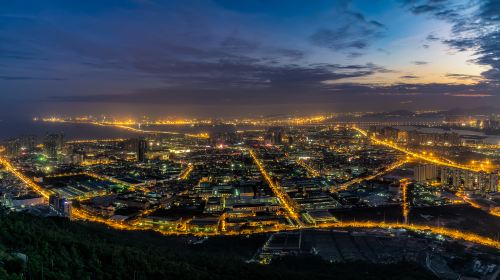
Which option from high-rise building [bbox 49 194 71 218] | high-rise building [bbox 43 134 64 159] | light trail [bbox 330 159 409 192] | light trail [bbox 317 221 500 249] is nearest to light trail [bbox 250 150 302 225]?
light trail [bbox 317 221 500 249]

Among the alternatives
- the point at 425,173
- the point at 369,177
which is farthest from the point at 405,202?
the point at 369,177

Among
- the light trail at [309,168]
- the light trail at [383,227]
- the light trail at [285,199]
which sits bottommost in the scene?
the light trail at [383,227]

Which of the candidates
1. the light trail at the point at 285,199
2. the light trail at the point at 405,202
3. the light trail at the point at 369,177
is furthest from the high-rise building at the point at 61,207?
the light trail at the point at 405,202

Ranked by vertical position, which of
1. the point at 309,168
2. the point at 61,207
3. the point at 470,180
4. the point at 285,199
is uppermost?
the point at 470,180

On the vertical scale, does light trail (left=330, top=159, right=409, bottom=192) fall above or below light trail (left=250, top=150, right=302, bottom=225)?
above

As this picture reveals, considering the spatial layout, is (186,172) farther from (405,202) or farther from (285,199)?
(405,202)

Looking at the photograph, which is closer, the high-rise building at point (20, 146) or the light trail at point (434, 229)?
the light trail at point (434, 229)

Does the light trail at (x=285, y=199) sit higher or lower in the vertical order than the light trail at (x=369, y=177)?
lower

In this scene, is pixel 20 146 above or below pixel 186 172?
above

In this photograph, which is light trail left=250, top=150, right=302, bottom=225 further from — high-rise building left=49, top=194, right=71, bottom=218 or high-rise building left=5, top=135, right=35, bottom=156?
high-rise building left=5, top=135, right=35, bottom=156

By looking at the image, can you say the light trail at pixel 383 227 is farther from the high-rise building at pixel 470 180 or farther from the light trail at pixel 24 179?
the high-rise building at pixel 470 180
